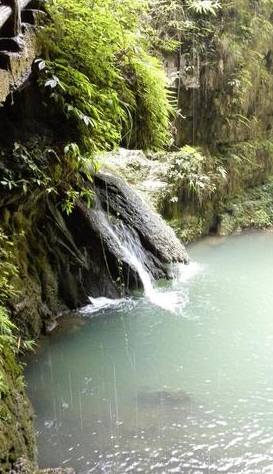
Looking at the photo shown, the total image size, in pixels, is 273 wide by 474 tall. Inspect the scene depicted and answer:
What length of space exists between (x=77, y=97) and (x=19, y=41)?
768 millimetres

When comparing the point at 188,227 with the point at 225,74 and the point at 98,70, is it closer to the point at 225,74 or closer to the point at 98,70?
the point at 225,74

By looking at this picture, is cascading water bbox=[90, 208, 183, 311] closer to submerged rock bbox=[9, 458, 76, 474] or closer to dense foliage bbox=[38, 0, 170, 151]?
dense foliage bbox=[38, 0, 170, 151]

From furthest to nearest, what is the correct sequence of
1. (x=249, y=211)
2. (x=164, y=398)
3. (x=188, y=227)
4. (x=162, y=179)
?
1. (x=249, y=211)
2. (x=188, y=227)
3. (x=162, y=179)
4. (x=164, y=398)

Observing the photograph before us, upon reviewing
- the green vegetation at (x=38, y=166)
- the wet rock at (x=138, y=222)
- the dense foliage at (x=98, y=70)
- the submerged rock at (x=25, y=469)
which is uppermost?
the dense foliage at (x=98, y=70)

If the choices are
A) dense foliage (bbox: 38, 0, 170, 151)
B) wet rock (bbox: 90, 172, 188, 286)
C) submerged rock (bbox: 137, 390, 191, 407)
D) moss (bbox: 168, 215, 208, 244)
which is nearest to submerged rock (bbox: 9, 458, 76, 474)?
submerged rock (bbox: 137, 390, 191, 407)

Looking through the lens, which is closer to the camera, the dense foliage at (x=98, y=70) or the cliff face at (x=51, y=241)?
the dense foliage at (x=98, y=70)

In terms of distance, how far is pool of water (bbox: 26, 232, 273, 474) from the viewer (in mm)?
3730

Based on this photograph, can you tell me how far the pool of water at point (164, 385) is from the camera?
3.73 m

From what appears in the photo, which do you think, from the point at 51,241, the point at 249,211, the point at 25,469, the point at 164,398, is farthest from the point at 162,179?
the point at 25,469

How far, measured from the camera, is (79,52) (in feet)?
14.1

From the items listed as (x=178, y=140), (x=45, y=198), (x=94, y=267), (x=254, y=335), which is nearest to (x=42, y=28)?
(x=45, y=198)

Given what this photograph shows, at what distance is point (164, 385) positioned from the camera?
4773mm

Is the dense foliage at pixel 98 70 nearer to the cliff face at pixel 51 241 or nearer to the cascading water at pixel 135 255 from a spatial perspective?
the cliff face at pixel 51 241

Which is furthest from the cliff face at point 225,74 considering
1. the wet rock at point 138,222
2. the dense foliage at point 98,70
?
the dense foliage at point 98,70
